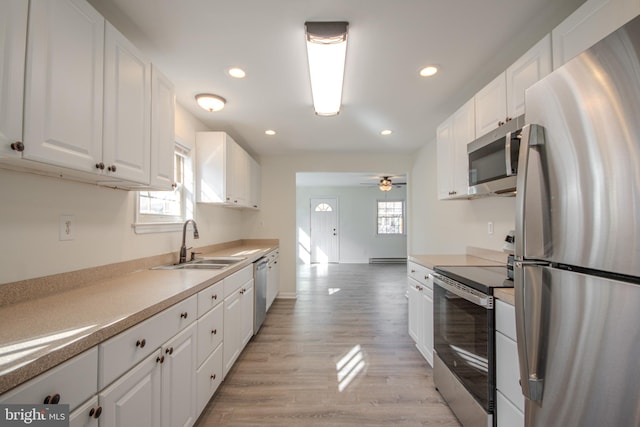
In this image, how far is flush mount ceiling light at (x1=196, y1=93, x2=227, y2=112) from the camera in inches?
95.1

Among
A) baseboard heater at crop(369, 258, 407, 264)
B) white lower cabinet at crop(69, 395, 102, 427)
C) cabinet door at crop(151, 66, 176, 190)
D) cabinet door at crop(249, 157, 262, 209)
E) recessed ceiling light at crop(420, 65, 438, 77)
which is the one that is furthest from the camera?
baseboard heater at crop(369, 258, 407, 264)

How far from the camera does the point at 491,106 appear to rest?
189 cm

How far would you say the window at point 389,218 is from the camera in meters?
8.57

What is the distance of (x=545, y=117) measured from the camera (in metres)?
0.90

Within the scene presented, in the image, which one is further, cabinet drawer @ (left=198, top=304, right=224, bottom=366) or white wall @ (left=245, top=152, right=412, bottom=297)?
white wall @ (left=245, top=152, right=412, bottom=297)

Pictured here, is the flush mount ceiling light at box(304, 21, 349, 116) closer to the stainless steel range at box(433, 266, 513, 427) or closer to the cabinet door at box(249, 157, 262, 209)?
the stainless steel range at box(433, 266, 513, 427)

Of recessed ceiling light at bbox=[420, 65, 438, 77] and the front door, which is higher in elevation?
recessed ceiling light at bbox=[420, 65, 438, 77]

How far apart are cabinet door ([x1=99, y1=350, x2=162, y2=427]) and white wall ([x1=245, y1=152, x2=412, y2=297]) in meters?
3.41

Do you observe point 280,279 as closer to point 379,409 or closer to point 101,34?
point 379,409

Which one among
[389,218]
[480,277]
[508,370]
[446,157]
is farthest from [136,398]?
[389,218]

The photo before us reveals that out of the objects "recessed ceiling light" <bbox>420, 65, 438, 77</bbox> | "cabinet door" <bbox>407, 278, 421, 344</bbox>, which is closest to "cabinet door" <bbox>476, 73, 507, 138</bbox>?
"recessed ceiling light" <bbox>420, 65, 438, 77</bbox>

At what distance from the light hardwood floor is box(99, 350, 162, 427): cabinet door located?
28.5 inches

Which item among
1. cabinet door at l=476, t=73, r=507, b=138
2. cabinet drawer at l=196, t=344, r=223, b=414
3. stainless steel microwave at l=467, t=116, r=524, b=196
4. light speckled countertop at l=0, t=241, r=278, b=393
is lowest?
cabinet drawer at l=196, t=344, r=223, b=414
